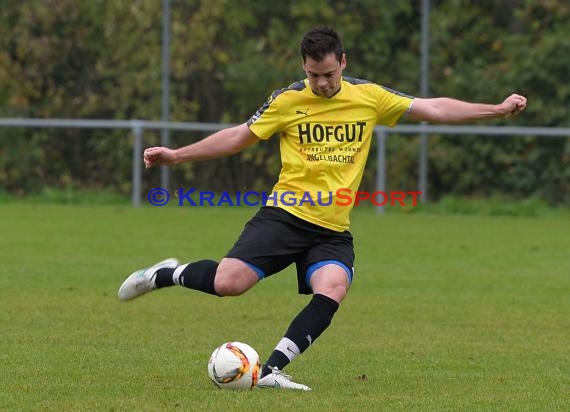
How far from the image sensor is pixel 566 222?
17.4 metres

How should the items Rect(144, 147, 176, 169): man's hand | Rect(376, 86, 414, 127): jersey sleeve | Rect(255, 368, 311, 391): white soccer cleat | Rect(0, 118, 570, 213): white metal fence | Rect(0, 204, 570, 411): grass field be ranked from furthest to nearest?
Rect(0, 118, 570, 213): white metal fence, Rect(376, 86, 414, 127): jersey sleeve, Rect(144, 147, 176, 169): man's hand, Rect(255, 368, 311, 391): white soccer cleat, Rect(0, 204, 570, 411): grass field

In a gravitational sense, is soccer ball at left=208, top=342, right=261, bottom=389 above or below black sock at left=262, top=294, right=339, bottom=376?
below

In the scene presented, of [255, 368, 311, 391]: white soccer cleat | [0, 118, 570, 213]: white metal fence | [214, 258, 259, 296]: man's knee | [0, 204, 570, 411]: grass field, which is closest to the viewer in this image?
[0, 204, 570, 411]: grass field

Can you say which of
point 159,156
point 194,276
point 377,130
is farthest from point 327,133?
point 377,130

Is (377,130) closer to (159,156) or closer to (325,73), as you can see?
(159,156)

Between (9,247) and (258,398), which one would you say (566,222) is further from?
(258,398)

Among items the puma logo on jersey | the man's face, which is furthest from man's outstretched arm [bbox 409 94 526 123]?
the man's face

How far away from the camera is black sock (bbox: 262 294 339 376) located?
629 cm

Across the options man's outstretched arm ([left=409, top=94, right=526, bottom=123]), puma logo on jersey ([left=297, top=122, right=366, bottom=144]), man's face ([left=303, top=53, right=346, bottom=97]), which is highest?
man's face ([left=303, top=53, right=346, bottom=97])

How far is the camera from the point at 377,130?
60.5ft

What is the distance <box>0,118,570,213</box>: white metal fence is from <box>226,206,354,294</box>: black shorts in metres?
11.8

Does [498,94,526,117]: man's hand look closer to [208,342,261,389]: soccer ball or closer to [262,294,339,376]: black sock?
[262,294,339,376]: black sock

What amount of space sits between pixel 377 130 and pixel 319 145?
12.0 metres

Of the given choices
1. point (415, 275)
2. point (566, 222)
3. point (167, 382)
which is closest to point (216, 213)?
point (566, 222)
